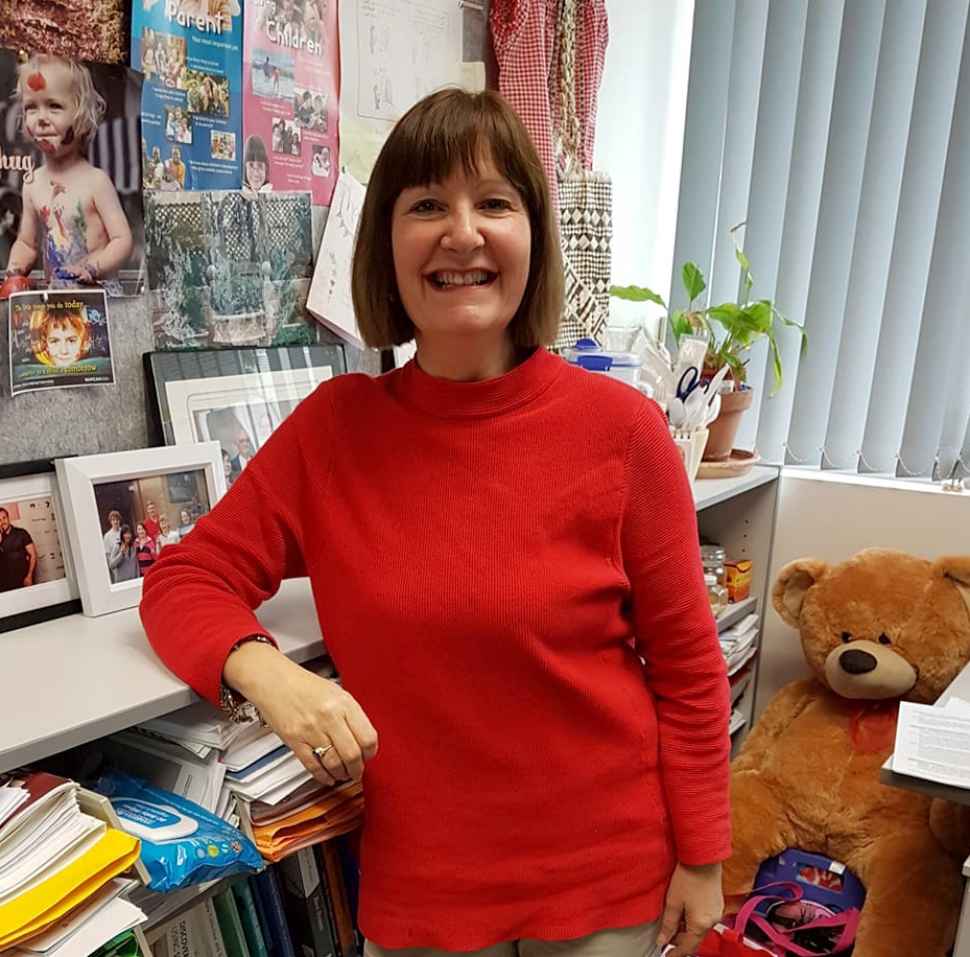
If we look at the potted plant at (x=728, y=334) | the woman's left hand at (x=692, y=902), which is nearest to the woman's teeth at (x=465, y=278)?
the woman's left hand at (x=692, y=902)

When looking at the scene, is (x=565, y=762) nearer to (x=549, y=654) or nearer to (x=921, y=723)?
(x=549, y=654)

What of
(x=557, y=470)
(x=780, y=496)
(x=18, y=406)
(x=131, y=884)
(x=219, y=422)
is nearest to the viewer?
(x=131, y=884)

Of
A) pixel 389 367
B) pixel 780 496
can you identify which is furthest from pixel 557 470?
pixel 780 496

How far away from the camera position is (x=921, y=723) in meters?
1.18

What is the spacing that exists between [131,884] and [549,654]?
39cm

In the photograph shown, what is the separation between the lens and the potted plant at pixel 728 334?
5.78ft

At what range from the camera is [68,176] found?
3.16 feet

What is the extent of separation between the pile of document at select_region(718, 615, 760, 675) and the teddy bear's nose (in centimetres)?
25

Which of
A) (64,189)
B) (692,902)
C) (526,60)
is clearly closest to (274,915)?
(692,902)

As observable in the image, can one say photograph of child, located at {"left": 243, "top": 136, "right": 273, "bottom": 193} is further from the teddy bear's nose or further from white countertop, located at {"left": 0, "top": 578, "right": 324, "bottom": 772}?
the teddy bear's nose

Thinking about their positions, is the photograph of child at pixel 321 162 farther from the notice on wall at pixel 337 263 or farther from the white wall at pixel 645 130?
the white wall at pixel 645 130

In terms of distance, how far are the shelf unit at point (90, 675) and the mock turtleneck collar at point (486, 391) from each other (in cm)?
28

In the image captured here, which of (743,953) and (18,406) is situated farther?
(743,953)

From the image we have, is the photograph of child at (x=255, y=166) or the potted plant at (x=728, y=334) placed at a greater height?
the photograph of child at (x=255, y=166)
